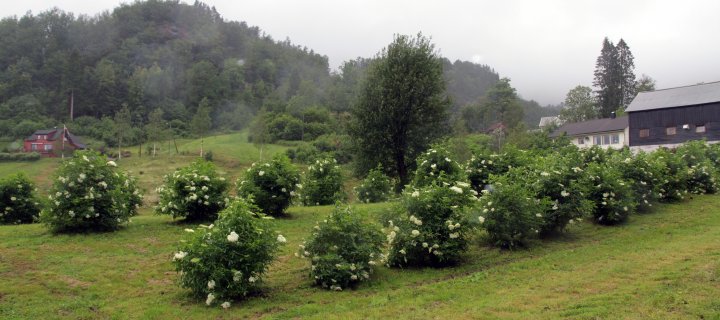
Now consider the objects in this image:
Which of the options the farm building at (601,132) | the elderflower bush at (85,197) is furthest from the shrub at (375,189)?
the farm building at (601,132)

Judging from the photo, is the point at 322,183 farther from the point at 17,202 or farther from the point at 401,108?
the point at 17,202

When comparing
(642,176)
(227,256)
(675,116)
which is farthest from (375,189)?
(675,116)

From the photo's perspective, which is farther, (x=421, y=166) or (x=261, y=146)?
(x=261, y=146)

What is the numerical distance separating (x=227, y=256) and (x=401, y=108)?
17.8 metres

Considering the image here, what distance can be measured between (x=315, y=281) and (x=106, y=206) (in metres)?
6.07

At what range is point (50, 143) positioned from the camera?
60031 millimetres

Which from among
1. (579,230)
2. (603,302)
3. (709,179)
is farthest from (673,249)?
(709,179)

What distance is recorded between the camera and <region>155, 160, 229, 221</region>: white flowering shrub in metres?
12.9

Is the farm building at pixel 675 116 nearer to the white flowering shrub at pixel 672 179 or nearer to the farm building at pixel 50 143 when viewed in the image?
the white flowering shrub at pixel 672 179

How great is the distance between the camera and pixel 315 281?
860 cm

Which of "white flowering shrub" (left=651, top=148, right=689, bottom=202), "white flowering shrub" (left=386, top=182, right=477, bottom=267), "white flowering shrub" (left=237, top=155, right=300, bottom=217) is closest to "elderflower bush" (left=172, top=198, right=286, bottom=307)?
"white flowering shrub" (left=386, top=182, right=477, bottom=267)

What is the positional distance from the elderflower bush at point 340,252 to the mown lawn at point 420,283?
238 millimetres

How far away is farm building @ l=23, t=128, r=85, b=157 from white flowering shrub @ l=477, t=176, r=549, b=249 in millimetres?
59359

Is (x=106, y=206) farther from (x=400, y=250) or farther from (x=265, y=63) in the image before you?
(x=265, y=63)
